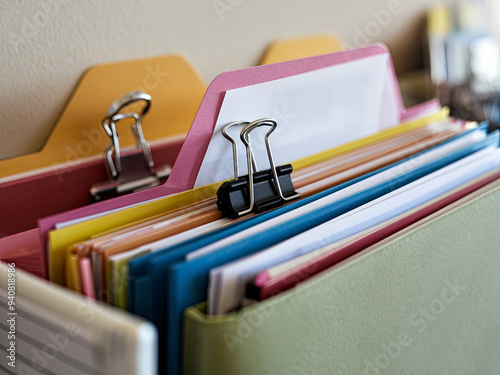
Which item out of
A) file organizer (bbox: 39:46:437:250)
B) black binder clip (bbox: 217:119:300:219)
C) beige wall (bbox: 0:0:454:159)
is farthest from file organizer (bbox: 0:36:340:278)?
black binder clip (bbox: 217:119:300:219)

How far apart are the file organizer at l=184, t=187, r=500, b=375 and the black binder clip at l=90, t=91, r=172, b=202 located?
319mm

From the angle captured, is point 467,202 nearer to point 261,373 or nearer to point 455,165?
point 455,165

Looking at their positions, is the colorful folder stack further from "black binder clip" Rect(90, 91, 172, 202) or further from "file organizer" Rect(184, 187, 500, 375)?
"black binder clip" Rect(90, 91, 172, 202)

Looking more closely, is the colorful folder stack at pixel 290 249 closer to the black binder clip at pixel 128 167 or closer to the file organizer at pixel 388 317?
the file organizer at pixel 388 317

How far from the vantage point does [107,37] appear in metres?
0.85

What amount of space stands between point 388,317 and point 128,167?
398 mm

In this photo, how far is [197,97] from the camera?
0.95 metres

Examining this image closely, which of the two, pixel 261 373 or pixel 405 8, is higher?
pixel 405 8

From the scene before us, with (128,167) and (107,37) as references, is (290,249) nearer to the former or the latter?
(128,167)

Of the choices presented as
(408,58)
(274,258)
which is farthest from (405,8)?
(274,258)

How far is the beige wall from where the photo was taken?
770 millimetres

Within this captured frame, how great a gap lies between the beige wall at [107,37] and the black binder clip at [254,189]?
0.29m

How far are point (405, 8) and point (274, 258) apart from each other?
1025 mm

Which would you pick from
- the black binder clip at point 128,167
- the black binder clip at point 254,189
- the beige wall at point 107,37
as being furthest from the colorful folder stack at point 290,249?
the beige wall at point 107,37
